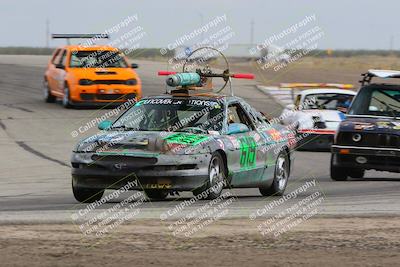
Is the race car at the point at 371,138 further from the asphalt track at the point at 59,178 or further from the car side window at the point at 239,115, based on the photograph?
the car side window at the point at 239,115

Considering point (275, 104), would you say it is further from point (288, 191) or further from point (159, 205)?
point (159, 205)

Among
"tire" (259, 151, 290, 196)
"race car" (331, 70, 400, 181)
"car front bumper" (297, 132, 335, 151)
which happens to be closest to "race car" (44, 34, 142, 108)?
"car front bumper" (297, 132, 335, 151)

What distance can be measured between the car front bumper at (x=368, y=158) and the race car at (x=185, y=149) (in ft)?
6.27

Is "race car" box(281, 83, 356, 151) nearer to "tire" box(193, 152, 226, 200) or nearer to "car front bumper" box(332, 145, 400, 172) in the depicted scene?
"car front bumper" box(332, 145, 400, 172)

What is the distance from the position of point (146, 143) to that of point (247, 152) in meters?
1.72

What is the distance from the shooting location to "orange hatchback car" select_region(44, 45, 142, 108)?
2619 centimetres

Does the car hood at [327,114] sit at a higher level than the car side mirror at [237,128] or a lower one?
lower

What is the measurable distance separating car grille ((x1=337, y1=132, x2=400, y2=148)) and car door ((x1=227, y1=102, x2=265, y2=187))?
2931 millimetres

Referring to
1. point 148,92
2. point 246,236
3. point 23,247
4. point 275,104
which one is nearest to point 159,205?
point 246,236

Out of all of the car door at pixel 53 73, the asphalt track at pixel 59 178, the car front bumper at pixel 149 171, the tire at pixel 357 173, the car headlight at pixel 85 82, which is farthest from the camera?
the car door at pixel 53 73

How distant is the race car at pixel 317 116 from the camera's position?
21.4 m

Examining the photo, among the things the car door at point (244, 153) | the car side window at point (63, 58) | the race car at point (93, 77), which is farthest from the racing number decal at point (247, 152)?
the car side window at point (63, 58)

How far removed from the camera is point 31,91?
32.0 metres

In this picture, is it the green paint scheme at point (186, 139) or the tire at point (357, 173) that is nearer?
the green paint scheme at point (186, 139)
